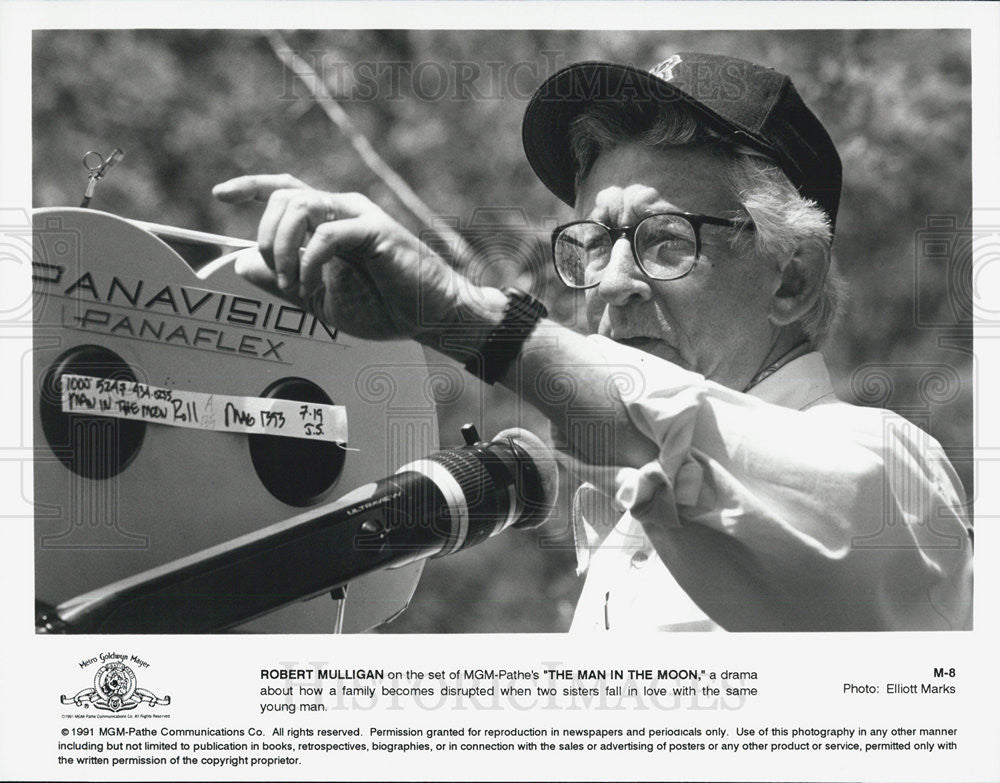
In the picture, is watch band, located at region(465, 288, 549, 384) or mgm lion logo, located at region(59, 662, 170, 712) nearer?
watch band, located at region(465, 288, 549, 384)

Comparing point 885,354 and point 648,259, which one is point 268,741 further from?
point 885,354

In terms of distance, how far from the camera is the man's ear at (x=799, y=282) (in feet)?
9.28

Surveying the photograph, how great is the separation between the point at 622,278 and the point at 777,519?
2.13ft

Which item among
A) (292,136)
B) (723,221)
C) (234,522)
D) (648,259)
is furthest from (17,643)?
(723,221)

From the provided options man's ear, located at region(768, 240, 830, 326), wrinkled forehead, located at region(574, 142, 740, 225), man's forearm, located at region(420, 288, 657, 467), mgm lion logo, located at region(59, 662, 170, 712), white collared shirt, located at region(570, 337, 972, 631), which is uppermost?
wrinkled forehead, located at region(574, 142, 740, 225)

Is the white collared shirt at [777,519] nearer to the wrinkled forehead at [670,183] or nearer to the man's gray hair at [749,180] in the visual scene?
the man's gray hair at [749,180]

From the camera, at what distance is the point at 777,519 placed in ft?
8.27

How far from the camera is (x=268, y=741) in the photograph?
114 inches

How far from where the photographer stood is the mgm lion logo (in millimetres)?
2904

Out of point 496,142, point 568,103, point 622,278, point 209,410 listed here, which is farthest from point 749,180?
point 209,410

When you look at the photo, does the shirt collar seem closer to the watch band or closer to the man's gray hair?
the man's gray hair

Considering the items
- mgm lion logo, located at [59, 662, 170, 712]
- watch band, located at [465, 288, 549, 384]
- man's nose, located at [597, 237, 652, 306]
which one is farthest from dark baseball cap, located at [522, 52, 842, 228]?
mgm lion logo, located at [59, 662, 170, 712]

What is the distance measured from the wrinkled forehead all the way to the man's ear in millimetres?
193

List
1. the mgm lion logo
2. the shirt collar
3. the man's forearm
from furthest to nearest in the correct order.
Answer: the mgm lion logo, the shirt collar, the man's forearm
